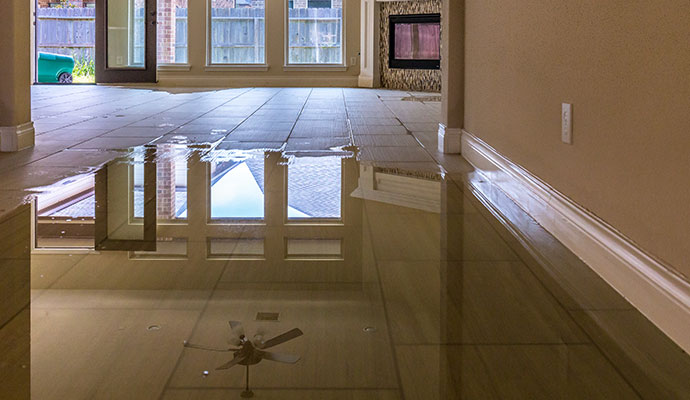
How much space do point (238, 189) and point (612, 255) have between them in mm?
1526

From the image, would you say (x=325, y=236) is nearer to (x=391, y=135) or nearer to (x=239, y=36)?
(x=391, y=135)

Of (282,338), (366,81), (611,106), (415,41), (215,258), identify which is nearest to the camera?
(282,338)

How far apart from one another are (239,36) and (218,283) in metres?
10.1

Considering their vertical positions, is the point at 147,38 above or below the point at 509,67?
above

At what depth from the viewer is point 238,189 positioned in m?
2.75

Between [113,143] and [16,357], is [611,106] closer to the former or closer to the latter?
[16,357]

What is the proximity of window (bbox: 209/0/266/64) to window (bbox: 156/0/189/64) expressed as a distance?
0.42 metres

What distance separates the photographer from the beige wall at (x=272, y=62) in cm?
1107

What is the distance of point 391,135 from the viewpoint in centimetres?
452

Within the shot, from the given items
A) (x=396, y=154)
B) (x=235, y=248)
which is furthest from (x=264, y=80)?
(x=235, y=248)

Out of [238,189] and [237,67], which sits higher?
[237,67]

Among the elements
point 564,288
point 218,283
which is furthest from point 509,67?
point 218,283

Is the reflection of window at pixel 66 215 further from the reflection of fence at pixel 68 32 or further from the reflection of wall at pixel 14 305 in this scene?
the reflection of fence at pixel 68 32

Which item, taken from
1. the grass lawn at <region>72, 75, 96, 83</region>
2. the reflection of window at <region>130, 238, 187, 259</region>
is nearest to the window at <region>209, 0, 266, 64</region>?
the grass lawn at <region>72, 75, 96, 83</region>
